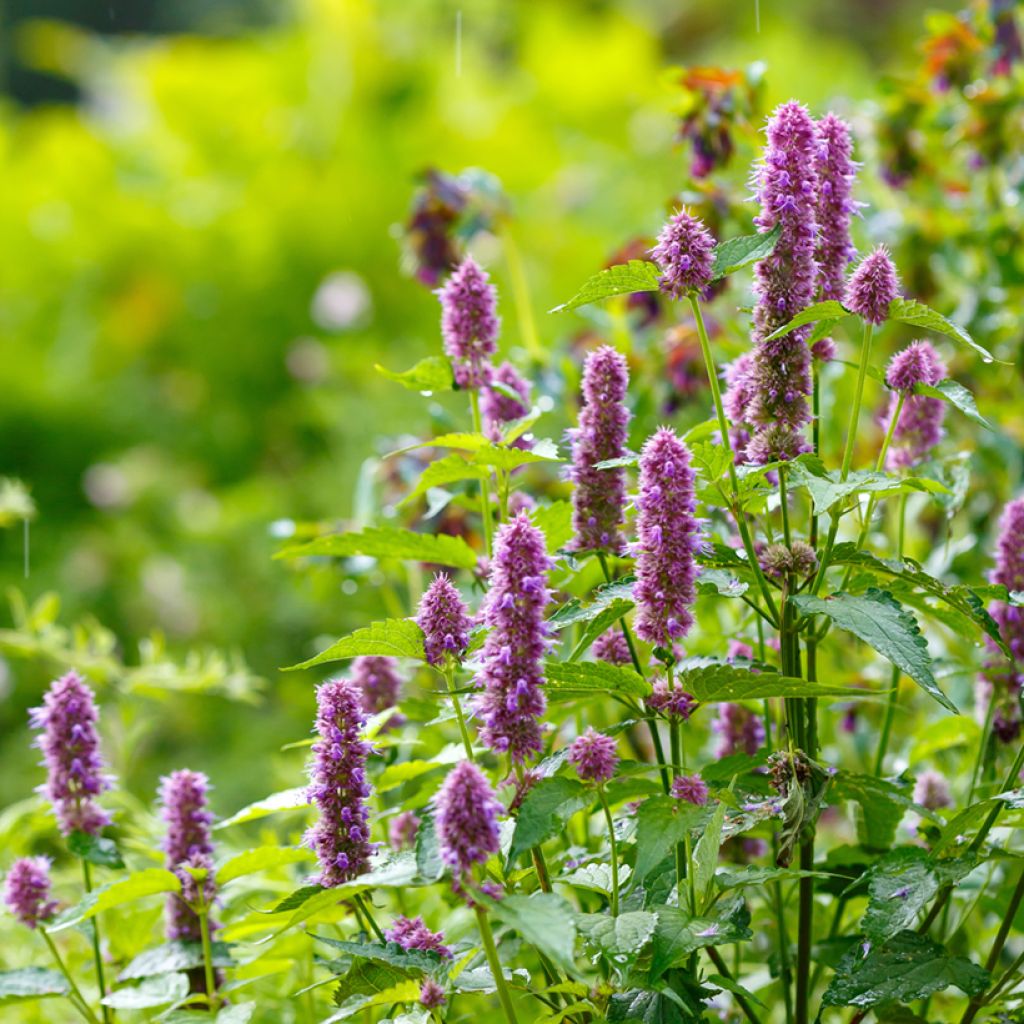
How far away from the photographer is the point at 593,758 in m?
1.27

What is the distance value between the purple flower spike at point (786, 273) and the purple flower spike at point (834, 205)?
Answer: 0.01m

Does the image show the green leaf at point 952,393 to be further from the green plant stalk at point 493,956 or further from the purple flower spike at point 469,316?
the green plant stalk at point 493,956

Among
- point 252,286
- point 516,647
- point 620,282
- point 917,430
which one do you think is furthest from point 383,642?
point 252,286

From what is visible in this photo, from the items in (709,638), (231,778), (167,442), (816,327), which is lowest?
(231,778)

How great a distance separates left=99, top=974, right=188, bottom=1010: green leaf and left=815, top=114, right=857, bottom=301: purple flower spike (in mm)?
1042

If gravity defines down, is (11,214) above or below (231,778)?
above

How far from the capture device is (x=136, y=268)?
6645 mm

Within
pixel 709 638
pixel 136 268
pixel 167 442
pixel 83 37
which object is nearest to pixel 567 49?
pixel 136 268

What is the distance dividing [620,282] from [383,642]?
1.34ft

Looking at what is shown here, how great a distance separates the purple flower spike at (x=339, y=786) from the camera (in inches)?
51.1

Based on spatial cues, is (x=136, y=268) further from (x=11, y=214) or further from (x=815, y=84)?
(x=815, y=84)

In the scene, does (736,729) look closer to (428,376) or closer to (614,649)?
(614,649)

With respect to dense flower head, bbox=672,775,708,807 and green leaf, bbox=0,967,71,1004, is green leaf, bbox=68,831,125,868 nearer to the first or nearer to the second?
green leaf, bbox=0,967,71,1004

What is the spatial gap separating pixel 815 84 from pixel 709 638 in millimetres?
4875
